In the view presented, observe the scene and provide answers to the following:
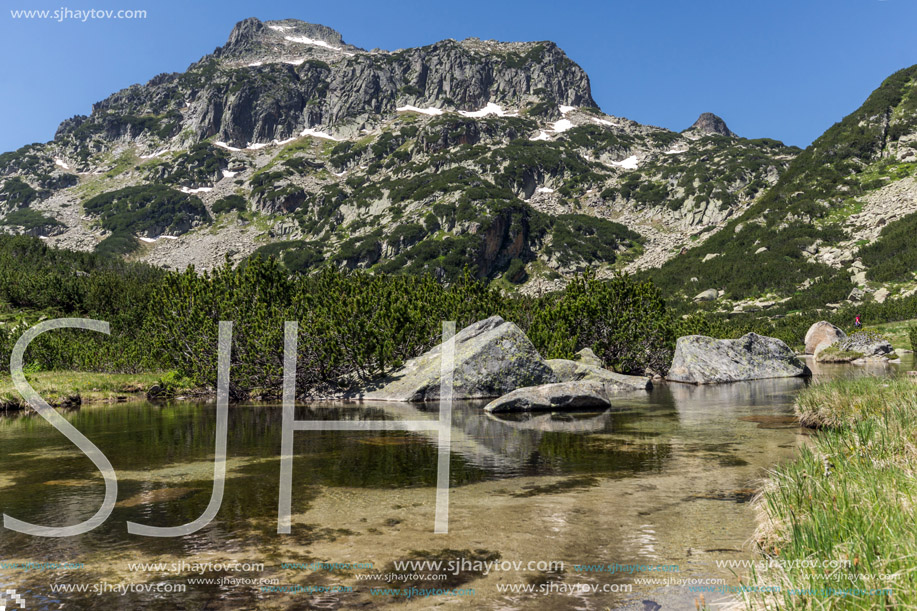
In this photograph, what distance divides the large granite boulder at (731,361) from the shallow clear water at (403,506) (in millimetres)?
19489

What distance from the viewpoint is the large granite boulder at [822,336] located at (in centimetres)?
5791

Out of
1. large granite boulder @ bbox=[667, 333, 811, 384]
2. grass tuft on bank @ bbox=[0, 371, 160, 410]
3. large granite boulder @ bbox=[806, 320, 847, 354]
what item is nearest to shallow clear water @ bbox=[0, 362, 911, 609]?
grass tuft on bank @ bbox=[0, 371, 160, 410]

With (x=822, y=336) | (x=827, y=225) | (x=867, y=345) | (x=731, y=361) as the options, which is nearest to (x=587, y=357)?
(x=731, y=361)

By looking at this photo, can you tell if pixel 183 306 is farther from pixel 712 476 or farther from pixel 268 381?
pixel 712 476

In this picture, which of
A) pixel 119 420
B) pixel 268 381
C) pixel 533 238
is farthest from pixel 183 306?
pixel 533 238

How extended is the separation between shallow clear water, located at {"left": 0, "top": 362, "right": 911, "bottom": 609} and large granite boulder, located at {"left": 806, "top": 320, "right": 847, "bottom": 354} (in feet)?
171

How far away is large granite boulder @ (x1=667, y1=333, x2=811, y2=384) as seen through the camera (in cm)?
3444

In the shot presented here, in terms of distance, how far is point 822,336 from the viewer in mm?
59625

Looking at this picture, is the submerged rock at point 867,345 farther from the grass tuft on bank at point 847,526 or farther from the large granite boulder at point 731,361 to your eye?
the grass tuft on bank at point 847,526

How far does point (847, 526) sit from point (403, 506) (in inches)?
226

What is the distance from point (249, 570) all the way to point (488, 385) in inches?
843

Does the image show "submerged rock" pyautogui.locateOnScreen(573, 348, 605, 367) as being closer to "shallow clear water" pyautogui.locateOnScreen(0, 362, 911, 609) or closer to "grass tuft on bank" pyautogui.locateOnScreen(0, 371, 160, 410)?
"shallow clear water" pyautogui.locateOnScreen(0, 362, 911, 609)

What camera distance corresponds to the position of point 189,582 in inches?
216

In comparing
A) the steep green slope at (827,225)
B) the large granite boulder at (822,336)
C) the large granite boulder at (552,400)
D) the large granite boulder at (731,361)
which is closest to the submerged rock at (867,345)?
the large granite boulder at (822,336)
